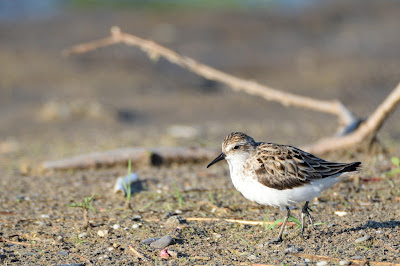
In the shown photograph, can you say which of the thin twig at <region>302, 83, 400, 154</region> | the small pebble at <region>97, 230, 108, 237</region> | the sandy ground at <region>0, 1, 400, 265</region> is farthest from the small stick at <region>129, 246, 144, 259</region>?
the thin twig at <region>302, 83, 400, 154</region>

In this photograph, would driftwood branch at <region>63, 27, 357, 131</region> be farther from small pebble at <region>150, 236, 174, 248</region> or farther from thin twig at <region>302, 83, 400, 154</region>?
small pebble at <region>150, 236, 174, 248</region>

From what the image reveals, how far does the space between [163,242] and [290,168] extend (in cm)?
117

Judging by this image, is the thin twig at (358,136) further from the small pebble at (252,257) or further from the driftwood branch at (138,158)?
the small pebble at (252,257)

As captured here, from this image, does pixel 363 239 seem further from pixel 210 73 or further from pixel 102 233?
pixel 210 73

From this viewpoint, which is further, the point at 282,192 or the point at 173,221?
the point at 173,221

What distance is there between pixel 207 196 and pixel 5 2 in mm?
19812

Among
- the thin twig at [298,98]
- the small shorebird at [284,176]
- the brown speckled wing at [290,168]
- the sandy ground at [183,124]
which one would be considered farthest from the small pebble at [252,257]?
the thin twig at [298,98]

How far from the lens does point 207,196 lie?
219 inches

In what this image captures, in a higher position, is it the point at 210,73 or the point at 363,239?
the point at 210,73

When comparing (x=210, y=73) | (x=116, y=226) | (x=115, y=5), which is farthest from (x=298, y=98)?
(x=115, y=5)

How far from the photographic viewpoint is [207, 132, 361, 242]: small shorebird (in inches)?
171

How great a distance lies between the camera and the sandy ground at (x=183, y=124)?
443 centimetres

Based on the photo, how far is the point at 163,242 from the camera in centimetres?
437

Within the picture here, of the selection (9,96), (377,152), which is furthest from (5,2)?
(377,152)
